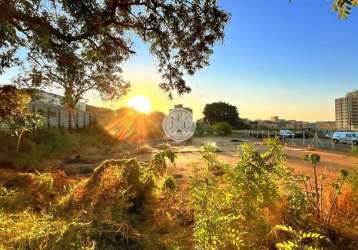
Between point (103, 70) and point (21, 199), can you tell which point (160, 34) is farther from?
point (21, 199)

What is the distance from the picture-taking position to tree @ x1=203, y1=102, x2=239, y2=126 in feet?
236

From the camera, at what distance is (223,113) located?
7306 centimetres

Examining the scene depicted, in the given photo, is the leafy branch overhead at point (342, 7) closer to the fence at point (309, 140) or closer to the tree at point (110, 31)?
the tree at point (110, 31)

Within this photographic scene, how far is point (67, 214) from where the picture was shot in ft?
14.4

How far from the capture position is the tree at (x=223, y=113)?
7194cm

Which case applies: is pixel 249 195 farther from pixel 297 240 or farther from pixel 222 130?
pixel 222 130

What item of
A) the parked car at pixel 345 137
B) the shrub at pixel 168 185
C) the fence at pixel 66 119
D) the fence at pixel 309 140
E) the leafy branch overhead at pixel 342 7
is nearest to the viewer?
the leafy branch overhead at pixel 342 7

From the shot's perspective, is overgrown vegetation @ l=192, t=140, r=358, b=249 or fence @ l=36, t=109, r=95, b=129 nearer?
overgrown vegetation @ l=192, t=140, r=358, b=249

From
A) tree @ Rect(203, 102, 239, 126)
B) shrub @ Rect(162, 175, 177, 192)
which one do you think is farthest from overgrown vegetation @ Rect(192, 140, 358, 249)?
tree @ Rect(203, 102, 239, 126)

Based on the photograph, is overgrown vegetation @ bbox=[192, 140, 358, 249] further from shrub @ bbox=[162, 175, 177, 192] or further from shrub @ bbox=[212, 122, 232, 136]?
shrub @ bbox=[212, 122, 232, 136]

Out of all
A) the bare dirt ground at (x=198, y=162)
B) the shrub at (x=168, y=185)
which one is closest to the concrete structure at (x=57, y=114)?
the bare dirt ground at (x=198, y=162)

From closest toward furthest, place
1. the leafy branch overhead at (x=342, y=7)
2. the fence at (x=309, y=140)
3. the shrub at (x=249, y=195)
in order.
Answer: the leafy branch overhead at (x=342, y=7), the shrub at (x=249, y=195), the fence at (x=309, y=140)

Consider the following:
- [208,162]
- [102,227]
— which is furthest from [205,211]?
[208,162]

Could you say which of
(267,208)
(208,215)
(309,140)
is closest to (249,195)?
(267,208)
